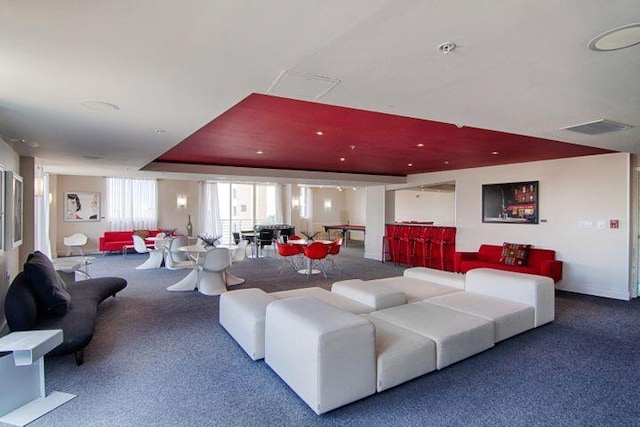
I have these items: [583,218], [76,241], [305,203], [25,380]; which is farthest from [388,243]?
[76,241]

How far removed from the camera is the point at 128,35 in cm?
164

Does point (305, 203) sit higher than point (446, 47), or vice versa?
point (446, 47)

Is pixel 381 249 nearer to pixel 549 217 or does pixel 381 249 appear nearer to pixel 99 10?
pixel 549 217

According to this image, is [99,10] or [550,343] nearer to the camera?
[99,10]

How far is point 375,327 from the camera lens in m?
2.86

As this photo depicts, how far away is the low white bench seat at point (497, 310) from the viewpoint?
3.46 m

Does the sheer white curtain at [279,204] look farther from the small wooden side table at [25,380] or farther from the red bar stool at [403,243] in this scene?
the small wooden side table at [25,380]

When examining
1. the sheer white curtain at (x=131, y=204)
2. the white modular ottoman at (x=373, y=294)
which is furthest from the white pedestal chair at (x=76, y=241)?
the white modular ottoman at (x=373, y=294)

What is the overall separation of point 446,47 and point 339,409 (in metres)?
2.47

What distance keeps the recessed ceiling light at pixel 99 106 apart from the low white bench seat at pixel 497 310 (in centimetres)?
381

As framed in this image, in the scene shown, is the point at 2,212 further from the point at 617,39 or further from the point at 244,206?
the point at 244,206

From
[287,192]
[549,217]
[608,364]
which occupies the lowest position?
[608,364]

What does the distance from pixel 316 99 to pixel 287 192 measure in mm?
11468

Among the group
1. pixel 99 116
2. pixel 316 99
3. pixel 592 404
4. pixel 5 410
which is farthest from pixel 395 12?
pixel 5 410
